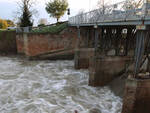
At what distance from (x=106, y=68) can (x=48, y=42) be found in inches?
457

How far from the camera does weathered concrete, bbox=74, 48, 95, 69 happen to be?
16.3 meters

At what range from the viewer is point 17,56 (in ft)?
76.4

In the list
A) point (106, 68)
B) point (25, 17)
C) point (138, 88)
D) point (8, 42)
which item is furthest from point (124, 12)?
point (25, 17)

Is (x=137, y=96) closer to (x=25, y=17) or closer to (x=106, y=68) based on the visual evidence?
(x=106, y=68)

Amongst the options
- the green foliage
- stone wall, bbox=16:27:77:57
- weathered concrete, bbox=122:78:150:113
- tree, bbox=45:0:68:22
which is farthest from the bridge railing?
tree, bbox=45:0:68:22

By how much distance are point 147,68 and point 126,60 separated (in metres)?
3.88

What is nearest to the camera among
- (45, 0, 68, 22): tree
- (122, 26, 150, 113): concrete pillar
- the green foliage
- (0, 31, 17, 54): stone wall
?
(122, 26, 150, 113): concrete pillar

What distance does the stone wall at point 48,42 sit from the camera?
20156mm

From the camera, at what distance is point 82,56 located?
1642cm

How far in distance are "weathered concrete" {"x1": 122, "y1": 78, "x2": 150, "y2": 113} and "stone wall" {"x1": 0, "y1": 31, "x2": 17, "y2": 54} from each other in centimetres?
2159

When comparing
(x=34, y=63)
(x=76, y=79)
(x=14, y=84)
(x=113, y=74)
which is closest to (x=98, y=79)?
(x=113, y=74)

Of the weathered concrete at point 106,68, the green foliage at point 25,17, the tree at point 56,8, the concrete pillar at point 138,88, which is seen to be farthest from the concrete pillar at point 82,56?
the tree at point 56,8

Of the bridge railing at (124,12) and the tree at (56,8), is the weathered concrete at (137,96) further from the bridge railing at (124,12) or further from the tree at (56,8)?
the tree at (56,8)

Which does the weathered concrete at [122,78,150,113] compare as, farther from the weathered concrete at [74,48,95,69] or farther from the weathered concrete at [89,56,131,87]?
the weathered concrete at [74,48,95,69]
